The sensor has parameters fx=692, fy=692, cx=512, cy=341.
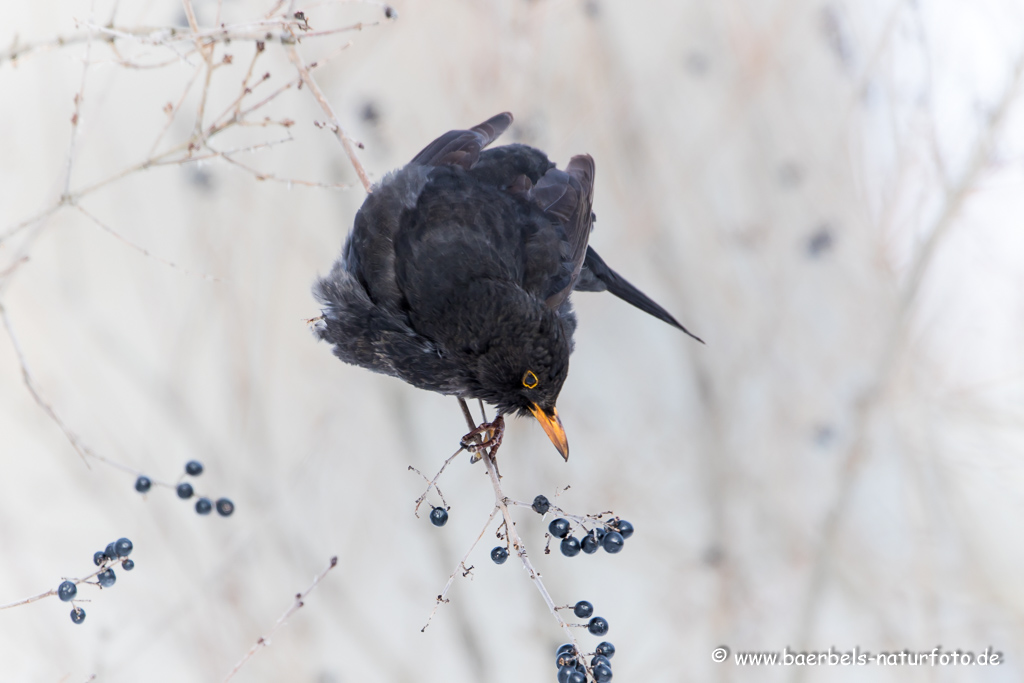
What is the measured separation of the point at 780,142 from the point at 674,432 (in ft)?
7.39

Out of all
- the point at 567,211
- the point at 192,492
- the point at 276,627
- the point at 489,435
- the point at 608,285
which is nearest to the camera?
the point at 276,627

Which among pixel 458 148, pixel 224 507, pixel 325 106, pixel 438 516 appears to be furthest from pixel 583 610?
pixel 458 148

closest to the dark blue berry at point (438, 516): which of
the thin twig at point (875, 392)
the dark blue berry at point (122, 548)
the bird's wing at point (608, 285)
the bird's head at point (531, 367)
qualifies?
the bird's head at point (531, 367)

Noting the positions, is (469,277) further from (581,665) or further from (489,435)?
(581,665)

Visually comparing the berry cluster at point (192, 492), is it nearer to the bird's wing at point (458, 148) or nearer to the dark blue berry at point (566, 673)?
the dark blue berry at point (566, 673)

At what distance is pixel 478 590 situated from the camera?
579cm

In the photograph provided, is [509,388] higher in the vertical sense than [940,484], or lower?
lower

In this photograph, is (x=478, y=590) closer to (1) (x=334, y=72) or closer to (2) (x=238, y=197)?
(2) (x=238, y=197)

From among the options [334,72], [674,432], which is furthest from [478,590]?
[334,72]

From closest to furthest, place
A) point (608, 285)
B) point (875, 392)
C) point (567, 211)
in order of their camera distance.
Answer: point (567, 211), point (608, 285), point (875, 392)

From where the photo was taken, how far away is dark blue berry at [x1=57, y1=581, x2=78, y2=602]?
166cm

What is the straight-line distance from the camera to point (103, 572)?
173cm

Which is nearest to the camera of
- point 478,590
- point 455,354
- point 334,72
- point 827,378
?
point 455,354

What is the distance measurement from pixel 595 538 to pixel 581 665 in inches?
12.3
